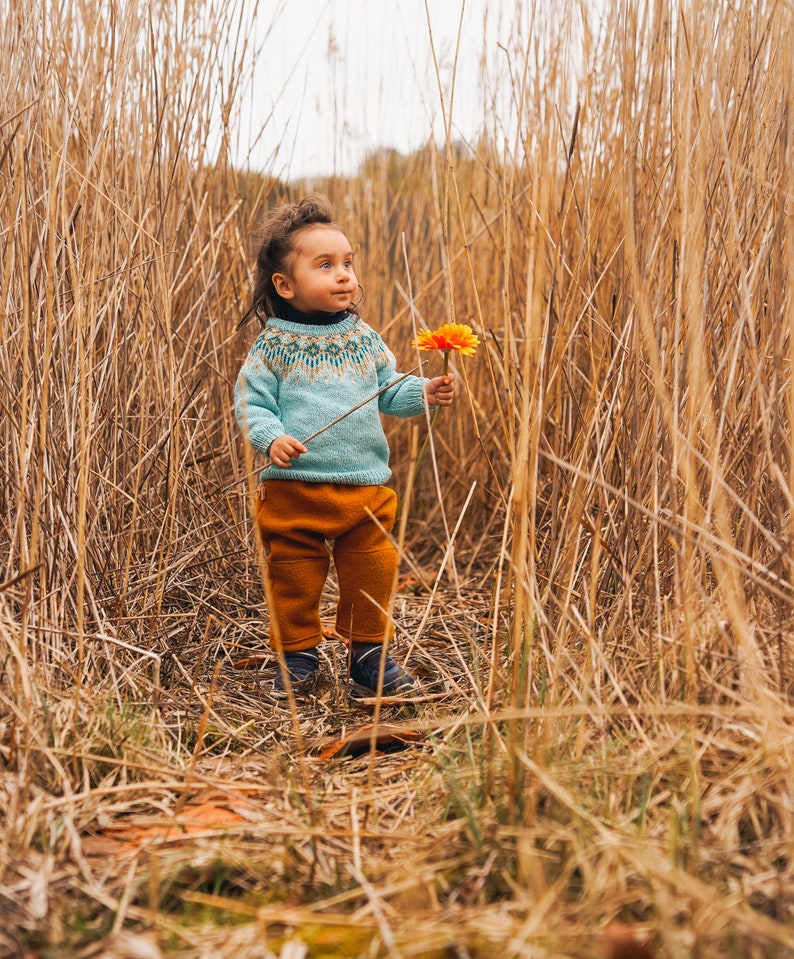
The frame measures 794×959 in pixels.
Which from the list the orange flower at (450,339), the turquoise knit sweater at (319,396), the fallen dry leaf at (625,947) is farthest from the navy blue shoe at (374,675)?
the fallen dry leaf at (625,947)

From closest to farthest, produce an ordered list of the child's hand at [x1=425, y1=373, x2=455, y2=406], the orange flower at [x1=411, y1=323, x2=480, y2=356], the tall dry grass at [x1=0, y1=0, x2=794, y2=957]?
the tall dry grass at [x1=0, y1=0, x2=794, y2=957], the orange flower at [x1=411, y1=323, x2=480, y2=356], the child's hand at [x1=425, y1=373, x2=455, y2=406]

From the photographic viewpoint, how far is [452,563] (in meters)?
1.15

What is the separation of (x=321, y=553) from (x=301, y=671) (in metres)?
0.21

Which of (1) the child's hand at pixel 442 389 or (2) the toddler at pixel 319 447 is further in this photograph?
(2) the toddler at pixel 319 447

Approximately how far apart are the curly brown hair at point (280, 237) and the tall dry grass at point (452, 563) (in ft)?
0.58

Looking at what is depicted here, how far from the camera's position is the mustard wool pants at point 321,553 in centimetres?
154

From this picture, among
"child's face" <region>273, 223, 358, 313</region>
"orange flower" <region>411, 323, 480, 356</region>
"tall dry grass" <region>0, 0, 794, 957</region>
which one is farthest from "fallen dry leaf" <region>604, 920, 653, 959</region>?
"child's face" <region>273, 223, 358, 313</region>

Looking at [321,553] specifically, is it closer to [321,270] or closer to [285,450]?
[285,450]

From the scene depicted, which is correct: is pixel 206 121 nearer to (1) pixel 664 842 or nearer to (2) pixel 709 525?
(2) pixel 709 525

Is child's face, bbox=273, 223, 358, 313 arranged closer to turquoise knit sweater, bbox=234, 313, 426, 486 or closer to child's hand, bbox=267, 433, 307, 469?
turquoise knit sweater, bbox=234, 313, 426, 486

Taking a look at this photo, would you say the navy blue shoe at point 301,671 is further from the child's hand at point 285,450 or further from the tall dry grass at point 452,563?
the child's hand at point 285,450

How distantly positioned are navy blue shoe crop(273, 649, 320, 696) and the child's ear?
→ 0.63m

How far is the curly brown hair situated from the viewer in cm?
158

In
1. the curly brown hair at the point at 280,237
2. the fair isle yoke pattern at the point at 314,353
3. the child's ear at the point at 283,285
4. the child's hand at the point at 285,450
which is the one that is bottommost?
the child's hand at the point at 285,450
